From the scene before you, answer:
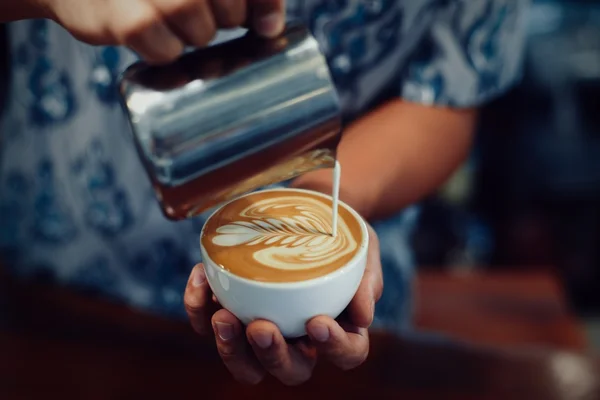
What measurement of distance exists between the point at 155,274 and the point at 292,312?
1.93 feet

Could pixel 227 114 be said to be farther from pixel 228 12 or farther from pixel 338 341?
pixel 338 341

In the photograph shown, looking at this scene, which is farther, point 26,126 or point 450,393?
point 26,126

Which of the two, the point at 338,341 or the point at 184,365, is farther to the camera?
the point at 184,365

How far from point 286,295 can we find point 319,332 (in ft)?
0.19

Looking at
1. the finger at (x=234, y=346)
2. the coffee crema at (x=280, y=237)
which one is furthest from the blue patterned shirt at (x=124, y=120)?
the finger at (x=234, y=346)

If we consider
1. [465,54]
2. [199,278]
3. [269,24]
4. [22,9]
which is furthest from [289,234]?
[465,54]

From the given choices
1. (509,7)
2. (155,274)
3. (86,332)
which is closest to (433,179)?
(509,7)

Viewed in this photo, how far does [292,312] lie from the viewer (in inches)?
25.0

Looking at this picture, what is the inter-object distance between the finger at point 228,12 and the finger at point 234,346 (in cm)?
31

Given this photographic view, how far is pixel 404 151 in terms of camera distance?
1048 mm

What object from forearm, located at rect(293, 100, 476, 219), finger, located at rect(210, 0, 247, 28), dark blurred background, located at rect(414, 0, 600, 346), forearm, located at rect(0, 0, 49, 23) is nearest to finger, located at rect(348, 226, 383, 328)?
forearm, located at rect(293, 100, 476, 219)

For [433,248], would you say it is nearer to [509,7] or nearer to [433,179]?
[433,179]

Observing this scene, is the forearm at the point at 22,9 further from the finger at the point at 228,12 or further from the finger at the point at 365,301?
the finger at the point at 365,301

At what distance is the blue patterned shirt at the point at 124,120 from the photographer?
38.5 inches
